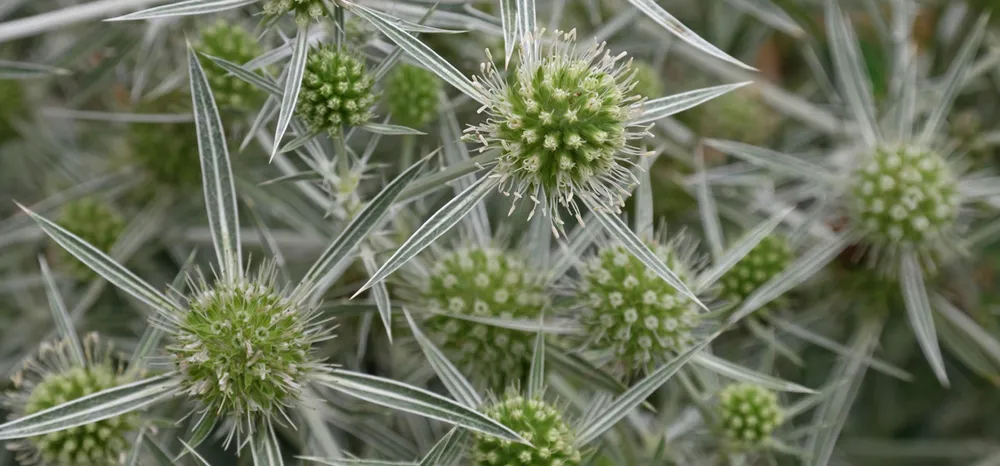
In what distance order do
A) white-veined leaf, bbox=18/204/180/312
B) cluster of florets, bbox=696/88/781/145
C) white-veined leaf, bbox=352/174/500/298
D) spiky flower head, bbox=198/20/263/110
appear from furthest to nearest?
cluster of florets, bbox=696/88/781/145 < spiky flower head, bbox=198/20/263/110 < white-veined leaf, bbox=18/204/180/312 < white-veined leaf, bbox=352/174/500/298

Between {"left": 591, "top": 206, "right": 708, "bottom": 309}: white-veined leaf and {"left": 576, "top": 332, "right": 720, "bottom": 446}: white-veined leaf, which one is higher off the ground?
{"left": 591, "top": 206, "right": 708, "bottom": 309}: white-veined leaf

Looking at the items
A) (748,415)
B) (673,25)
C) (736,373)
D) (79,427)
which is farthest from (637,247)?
(79,427)

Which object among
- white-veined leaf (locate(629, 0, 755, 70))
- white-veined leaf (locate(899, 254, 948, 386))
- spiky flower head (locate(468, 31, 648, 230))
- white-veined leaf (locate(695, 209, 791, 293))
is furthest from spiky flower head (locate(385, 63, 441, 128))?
white-veined leaf (locate(899, 254, 948, 386))

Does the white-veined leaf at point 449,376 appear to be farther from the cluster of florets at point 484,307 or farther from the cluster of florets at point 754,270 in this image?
the cluster of florets at point 754,270

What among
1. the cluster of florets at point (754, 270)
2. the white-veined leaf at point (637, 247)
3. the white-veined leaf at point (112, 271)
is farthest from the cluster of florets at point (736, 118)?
the white-veined leaf at point (112, 271)

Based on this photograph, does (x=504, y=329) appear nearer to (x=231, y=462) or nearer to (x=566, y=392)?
(x=566, y=392)

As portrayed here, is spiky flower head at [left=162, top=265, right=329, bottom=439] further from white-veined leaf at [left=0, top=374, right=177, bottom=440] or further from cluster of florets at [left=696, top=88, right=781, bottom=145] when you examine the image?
cluster of florets at [left=696, top=88, right=781, bottom=145]

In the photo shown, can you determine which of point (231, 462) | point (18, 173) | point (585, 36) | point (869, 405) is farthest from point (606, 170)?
point (18, 173)
